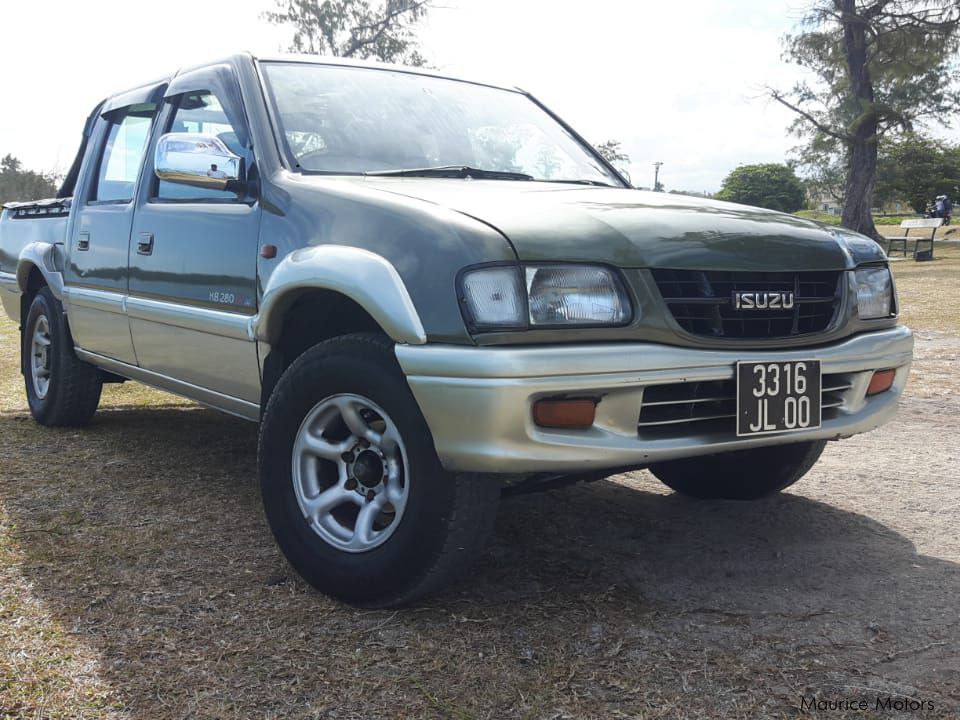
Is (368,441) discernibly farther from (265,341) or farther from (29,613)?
(29,613)

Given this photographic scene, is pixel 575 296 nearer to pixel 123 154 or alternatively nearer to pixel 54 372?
pixel 123 154

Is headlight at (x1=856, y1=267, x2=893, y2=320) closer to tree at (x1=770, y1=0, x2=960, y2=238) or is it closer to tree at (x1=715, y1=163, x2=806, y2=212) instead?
tree at (x1=770, y1=0, x2=960, y2=238)

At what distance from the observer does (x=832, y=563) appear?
323 cm

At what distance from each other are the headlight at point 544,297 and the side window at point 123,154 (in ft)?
7.73

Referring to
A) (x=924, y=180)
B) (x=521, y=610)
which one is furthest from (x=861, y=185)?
(x=521, y=610)

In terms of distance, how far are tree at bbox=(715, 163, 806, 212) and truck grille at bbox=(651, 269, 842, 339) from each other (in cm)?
8402

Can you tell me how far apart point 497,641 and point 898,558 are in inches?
59.6

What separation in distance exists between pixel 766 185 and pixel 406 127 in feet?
310

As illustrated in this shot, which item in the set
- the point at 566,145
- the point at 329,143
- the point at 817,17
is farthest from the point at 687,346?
the point at 817,17

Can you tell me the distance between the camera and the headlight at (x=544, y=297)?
2488mm

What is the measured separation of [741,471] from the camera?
12.8ft

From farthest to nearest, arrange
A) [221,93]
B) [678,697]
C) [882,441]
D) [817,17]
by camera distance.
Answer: [817,17], [882,441], [221,93], [678,697]

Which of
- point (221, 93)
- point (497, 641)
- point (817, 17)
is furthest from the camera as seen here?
point (817, 17)

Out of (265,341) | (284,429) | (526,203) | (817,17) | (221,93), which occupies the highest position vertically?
(817,17)
